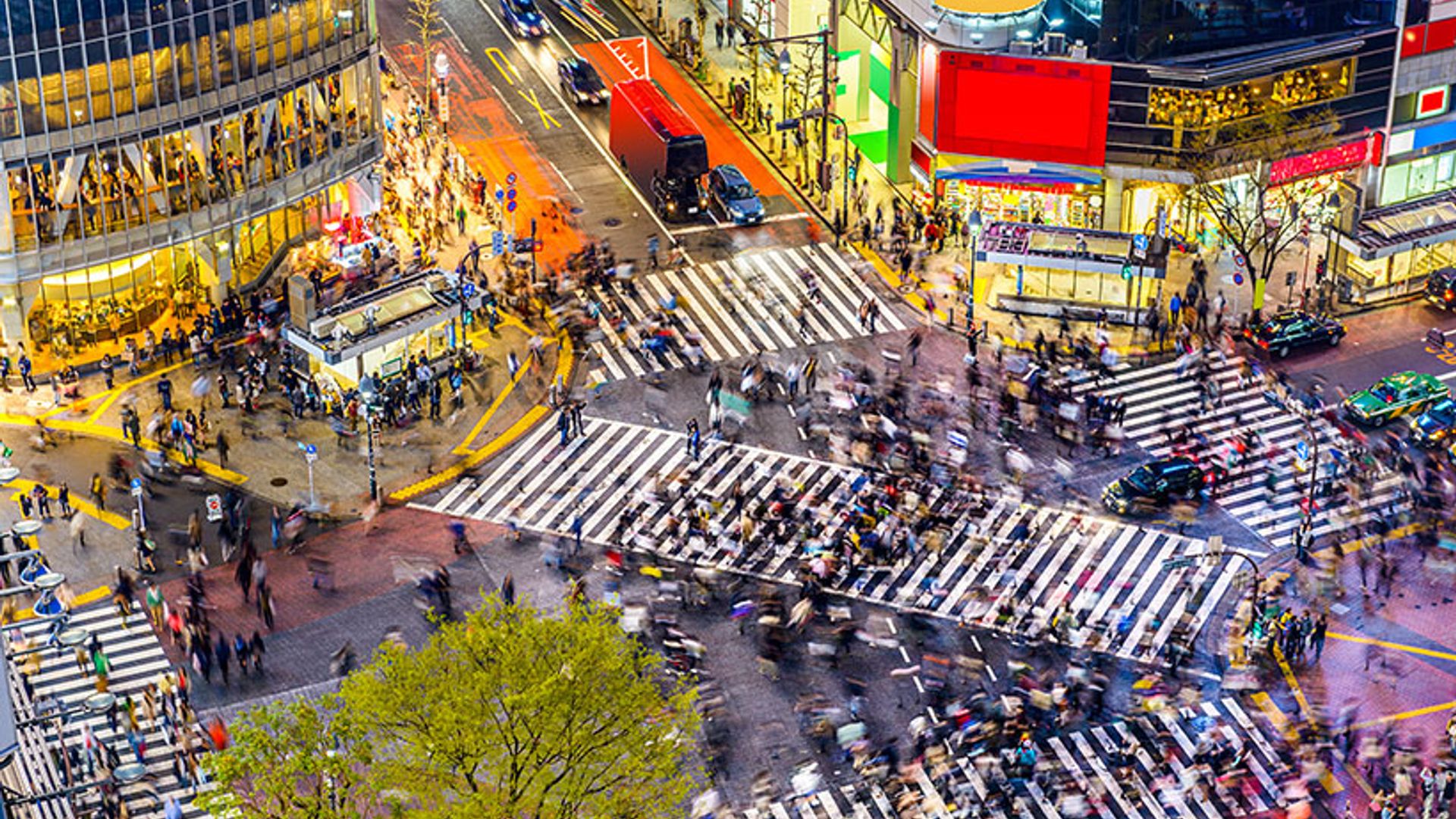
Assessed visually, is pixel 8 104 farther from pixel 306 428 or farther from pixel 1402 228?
pixel 1402 228

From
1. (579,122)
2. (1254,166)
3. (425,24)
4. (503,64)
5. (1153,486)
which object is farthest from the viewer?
(503,64)

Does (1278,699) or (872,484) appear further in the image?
(872,484)

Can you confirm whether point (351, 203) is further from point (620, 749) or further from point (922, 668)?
point (620, 749)

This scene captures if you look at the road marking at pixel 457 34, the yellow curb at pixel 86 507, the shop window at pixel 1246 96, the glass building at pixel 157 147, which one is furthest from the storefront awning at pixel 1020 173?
the yellow curb at pixel 86 507

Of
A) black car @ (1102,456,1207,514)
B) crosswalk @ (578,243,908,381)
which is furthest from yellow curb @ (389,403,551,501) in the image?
black car @ (1102,456,1207,514)

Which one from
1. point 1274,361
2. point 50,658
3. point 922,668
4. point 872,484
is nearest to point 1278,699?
point 922,668

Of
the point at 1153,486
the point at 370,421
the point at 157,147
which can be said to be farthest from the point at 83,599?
the point at 1153,486

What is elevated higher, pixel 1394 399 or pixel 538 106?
pixel 538 106
